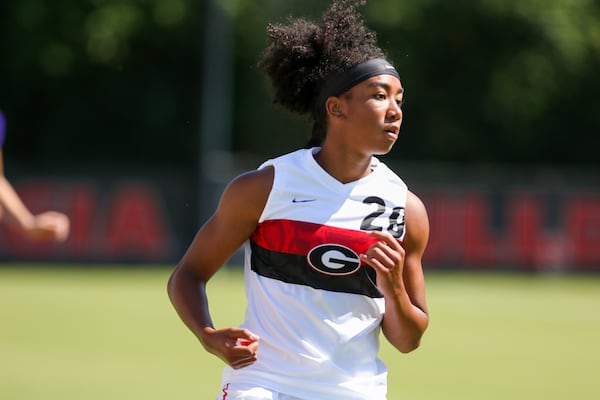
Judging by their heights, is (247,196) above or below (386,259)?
above

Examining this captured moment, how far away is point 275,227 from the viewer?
4.49m

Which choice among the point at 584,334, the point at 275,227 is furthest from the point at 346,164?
the point at 584,334

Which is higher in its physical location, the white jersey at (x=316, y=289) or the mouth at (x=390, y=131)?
the mouth at (x=390, y=131)

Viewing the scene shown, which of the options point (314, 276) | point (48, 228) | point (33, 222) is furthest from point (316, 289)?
point (33, 222)

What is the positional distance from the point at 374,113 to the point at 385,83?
0.45 ft

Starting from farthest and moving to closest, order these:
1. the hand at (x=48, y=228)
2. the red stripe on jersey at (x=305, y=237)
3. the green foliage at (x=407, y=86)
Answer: the green foliage at (x=407, y=86), the hand at (x=48, y=228), the red stripe on jersey at (x=305, y=237)

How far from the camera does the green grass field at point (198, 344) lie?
962 cm

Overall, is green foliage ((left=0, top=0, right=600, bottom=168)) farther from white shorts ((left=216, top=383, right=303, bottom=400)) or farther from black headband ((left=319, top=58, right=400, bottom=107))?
white shorts ((left=216, top=383, right=303, bottom=400))

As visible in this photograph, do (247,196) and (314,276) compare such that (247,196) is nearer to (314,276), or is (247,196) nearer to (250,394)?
(314,276)

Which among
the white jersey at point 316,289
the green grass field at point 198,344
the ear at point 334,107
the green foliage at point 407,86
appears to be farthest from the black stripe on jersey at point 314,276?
the green foliage at point 407,86

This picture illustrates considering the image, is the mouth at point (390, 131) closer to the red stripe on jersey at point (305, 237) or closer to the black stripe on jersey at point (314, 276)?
the red stripe on jersey at point (305, 237)

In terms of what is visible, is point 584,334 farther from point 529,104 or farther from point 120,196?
point 529,104

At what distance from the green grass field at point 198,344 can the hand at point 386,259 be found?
500 cm

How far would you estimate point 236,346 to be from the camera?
4156mm
